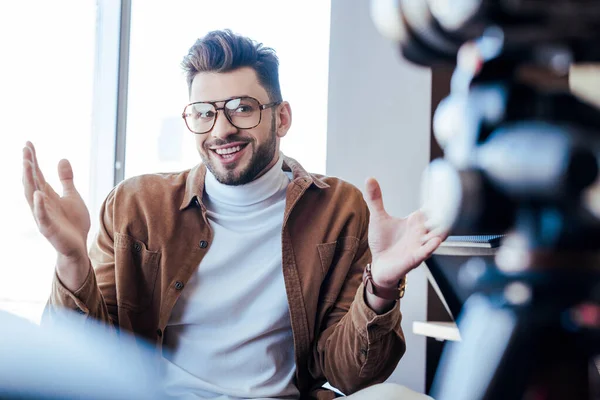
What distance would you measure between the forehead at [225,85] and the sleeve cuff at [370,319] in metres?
0.71

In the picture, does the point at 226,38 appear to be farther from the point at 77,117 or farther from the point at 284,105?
the point at 77,117

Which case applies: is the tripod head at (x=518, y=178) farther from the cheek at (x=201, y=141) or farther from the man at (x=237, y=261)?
the cheek at (x=201, y=141)

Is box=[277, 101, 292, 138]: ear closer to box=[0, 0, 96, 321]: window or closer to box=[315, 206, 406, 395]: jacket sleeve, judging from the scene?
box=[315, 206, 406, 395]: jacket sleeve

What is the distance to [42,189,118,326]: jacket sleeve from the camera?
1.45 metres

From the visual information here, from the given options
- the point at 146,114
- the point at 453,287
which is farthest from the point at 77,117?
the point at 453,287

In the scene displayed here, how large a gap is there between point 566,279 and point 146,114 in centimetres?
312

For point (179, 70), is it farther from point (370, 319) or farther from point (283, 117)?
point (370, 319)

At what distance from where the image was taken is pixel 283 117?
1930 mm

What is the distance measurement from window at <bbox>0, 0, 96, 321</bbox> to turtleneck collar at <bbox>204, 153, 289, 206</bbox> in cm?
166

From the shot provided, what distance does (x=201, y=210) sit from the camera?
1.78 metres

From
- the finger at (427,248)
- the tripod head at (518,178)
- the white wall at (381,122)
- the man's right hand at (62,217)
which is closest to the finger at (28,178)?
the man's right hand at (62,217)

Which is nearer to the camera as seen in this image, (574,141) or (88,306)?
(574,141)

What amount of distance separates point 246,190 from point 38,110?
5.99 feet

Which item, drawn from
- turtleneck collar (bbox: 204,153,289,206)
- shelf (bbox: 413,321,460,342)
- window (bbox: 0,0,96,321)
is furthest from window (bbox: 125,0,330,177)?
shelf (bbox: 413,321,460,342)
